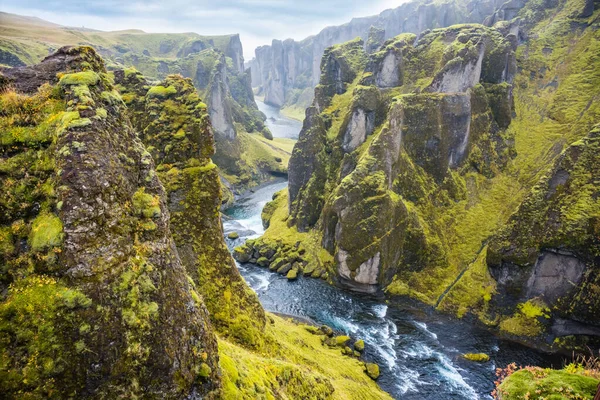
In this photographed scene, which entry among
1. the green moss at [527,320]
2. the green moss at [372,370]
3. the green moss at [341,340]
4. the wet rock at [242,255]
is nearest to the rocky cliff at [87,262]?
the green moss at [372,370]

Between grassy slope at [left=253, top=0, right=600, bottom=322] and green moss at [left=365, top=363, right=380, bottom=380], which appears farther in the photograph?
grassy slope at [left=253, top=0, right=600, bottom=322]

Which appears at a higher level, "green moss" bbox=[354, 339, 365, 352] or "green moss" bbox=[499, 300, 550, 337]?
"green moss" bbox=[499, 300, 550, 337]

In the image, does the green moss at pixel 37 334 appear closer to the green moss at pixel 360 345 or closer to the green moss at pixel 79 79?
the green moss at pixel 79 79

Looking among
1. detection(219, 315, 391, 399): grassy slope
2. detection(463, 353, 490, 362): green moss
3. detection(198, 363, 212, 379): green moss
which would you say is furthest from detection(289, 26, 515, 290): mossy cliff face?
detection(198, 363, 212, 379): green moss

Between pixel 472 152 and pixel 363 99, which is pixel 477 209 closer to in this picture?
pixel 472 152

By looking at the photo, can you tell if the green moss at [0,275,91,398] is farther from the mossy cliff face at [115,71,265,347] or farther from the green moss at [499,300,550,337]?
the green moss at [499,300,550,337]

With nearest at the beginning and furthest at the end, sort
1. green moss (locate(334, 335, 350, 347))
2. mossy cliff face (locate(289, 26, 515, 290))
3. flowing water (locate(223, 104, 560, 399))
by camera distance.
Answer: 1. flowing water (locate(223, 104, 560, 399))
2. green moss (locate(334, 335, 350, 347))
3. mossy cliff face (locate(289, 26, 515, 290))

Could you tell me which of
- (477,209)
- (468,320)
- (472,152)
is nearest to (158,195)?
(468,320)

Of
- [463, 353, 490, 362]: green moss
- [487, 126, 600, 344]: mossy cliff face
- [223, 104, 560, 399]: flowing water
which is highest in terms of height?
[487, 126, 600, 344]: mossy cliff face
